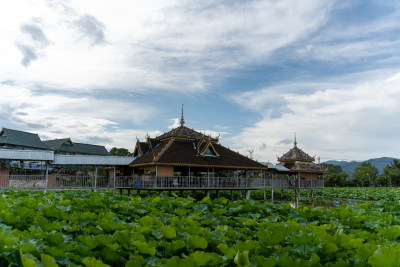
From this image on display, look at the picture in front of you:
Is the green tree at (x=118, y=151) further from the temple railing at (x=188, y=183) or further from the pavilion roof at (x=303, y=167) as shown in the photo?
the temple railing at (x=188, y=183)

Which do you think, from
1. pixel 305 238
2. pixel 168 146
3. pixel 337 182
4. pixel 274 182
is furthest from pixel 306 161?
pixel 305 238

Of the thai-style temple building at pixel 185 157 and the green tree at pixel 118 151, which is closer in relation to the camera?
the thai-style temple building at pixel 185 157

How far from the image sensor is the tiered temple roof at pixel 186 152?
722 inches

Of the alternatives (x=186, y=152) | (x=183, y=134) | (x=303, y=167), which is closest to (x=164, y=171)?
(x=186, y=152)

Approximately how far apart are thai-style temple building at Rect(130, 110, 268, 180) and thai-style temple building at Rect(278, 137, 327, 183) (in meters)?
4.47

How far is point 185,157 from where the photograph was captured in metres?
18.9

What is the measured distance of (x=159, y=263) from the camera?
1.87m

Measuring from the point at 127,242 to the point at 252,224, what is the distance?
1465 millimetres

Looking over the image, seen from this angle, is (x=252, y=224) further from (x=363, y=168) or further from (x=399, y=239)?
(x=363, y=168)

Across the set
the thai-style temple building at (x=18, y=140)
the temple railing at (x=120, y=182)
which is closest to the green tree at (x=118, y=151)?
the thai-style temple building at (x=18, y=140)

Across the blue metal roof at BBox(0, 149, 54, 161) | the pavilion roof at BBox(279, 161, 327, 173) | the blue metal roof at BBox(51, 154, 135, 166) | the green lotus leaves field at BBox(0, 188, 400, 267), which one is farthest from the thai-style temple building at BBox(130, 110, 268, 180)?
the green lotus leaves field at BBox(0, 188, 400, 267)

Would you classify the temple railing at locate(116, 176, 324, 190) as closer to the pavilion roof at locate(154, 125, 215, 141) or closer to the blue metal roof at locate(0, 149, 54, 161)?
the pavilion roof at locate(154, 125, 215, 141)

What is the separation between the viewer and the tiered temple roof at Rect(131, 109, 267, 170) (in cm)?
1834

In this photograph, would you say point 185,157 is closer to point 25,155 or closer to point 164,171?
point 164,171
